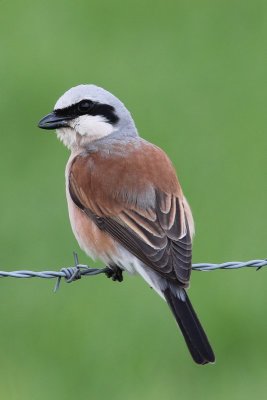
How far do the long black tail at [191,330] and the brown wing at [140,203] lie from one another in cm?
12

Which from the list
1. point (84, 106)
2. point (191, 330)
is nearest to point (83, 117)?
point (84, 106)

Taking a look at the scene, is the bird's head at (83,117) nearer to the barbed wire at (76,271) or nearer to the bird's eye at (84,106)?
the bird's eye at (84,106)

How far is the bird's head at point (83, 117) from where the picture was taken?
8.19 meters

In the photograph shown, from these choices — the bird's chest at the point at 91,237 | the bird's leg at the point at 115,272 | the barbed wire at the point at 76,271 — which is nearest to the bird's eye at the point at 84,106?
the bird's chest at the point at 91,237

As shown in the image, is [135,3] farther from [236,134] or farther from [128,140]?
[128,140]

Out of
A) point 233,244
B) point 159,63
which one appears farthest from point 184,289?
point 159,63

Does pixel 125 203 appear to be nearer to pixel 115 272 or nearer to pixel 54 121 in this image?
pixel 115 272

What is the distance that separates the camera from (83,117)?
8242 millimetres

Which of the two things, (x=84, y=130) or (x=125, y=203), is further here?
(x=84, y=130)

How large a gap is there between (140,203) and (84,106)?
951 mm

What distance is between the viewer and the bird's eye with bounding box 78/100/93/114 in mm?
8219

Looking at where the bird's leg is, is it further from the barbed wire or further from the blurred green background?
the blurred green background

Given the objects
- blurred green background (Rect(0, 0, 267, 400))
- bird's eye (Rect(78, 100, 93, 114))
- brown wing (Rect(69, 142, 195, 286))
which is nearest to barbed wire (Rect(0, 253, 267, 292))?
brown wing (Rect(69, 142, 195, 286))

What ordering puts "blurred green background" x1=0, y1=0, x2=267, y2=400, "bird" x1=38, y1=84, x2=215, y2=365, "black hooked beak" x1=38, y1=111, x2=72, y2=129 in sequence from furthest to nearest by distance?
"blurred green background" x1=0, y1=0, x2=267, y2=400
"black hooked beak" x1=38, y1=111, x2=72, y2=129
"bird" x1=38, y1=84, x2=215, y2=365
